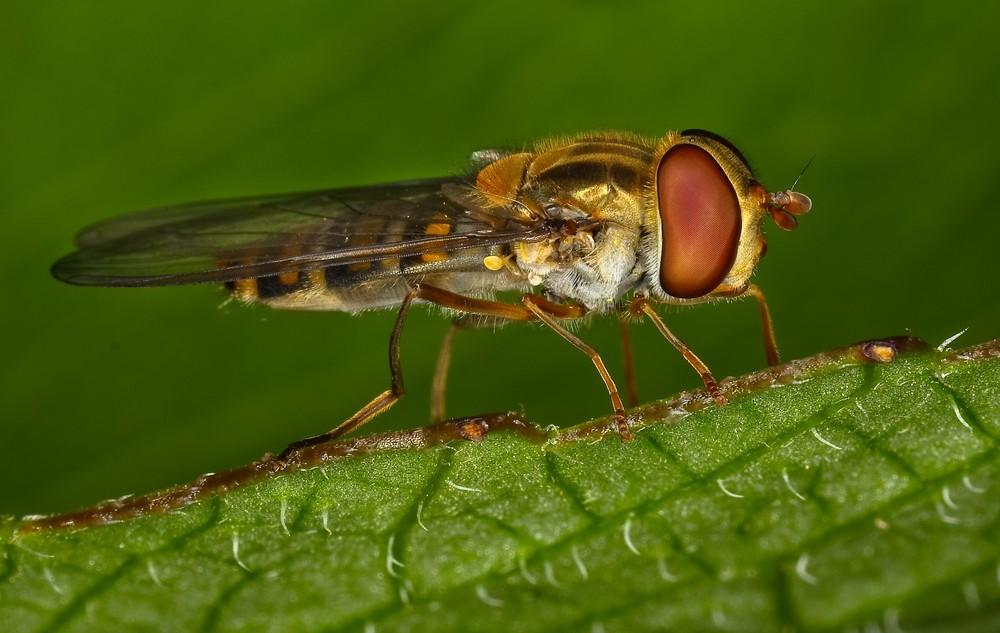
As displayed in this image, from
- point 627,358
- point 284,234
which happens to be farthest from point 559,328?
point 284,234

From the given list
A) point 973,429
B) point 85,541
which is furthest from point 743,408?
point 85,541

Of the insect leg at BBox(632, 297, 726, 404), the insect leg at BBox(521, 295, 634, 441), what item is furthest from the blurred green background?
the insect leg at BBox(632, 297, 726, 404)

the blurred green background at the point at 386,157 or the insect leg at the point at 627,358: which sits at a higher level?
the blurred green background at the point at 386,157

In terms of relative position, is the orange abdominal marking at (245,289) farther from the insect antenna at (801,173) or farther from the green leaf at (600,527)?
the insect antenna at (801,173)

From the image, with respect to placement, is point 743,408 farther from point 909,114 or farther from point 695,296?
point 909,114

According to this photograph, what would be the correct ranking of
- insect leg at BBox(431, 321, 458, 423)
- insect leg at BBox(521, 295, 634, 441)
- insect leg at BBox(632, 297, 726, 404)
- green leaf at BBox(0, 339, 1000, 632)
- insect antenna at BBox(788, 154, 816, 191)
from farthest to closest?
insect leg at BBox(431, 321, 458, 423)
insect antenna at BBox(788, 154, 816, 191)
insect leg at BBox(521, 295, 634, 441)
insect leg at BBox(632, 297, 726, 404)
green leaf at BBox(0, 339, 1000, 632)

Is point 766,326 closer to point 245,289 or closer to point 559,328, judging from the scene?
point 559,328

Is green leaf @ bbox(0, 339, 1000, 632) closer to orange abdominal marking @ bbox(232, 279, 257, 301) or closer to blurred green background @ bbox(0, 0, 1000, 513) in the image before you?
blurred green background @ bbox(0, 0, 1000, 513)

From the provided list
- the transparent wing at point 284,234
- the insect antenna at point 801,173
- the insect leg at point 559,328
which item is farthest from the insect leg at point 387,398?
the insect antenna at point 801,173
